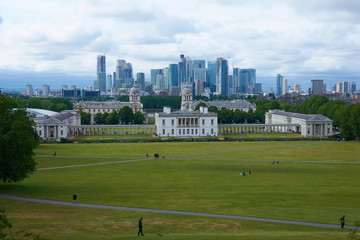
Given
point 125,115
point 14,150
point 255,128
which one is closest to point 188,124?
point 255,128

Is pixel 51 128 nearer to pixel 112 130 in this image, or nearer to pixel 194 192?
pixel 112 130

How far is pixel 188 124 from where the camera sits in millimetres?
130625

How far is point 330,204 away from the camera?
42.0m

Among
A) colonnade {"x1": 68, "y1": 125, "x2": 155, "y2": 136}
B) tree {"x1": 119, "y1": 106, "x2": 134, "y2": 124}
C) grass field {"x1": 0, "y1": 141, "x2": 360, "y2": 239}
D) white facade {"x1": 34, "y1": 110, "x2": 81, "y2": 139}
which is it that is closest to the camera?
grass field {"x1": 0, "y1": 141, "x2": 360, "y2": 239}

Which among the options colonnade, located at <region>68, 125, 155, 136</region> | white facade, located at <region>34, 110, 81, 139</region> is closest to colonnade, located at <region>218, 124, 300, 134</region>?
colonnade, located at <region>68, 125, 155, 136</region>

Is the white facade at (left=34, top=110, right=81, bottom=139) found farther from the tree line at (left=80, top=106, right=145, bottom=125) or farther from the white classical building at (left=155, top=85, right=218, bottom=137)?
the tree line at (left=80, top=106, right=145, bottom=125)

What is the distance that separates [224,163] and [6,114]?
33.1 m

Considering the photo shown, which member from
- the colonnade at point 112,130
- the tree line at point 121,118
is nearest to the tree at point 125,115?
the tree line at point 121,118

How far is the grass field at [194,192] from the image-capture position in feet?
110

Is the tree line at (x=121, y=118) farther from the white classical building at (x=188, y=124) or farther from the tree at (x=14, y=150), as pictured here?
the tree at (x=14, y=150)

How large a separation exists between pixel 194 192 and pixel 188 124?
8337 centimetres

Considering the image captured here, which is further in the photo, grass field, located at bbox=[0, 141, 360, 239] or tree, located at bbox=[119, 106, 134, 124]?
tree, located at bbox=[119, 106, 134, 124]

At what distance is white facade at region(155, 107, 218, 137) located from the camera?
12888 cm

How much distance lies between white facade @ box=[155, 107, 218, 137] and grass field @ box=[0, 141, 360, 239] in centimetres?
4506
